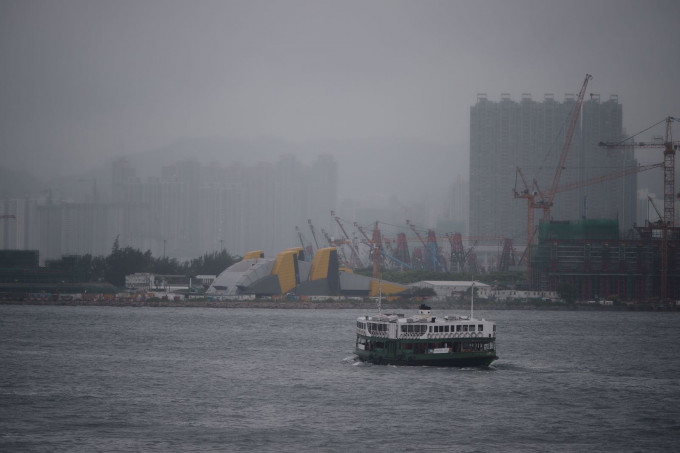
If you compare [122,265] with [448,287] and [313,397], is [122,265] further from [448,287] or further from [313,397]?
[313,397]

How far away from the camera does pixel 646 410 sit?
155 feet

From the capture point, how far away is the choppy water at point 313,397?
39.4 m

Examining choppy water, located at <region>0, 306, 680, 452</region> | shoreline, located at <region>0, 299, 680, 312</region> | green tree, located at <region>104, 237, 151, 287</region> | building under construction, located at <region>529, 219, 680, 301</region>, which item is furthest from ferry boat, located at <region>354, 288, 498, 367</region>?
green tree, located at <region>104, 237, 151, 287</region>

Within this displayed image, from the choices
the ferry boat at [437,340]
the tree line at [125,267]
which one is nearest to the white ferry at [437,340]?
the ferry boat at [437,340]

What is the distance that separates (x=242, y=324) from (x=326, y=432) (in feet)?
219

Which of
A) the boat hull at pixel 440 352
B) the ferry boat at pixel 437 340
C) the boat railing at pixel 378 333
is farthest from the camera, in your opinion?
the boat railing at pixel 378 333

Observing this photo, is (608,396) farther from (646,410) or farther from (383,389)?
(383,389)

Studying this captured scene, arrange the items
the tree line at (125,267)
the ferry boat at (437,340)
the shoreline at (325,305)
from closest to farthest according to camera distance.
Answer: the ferry boat at (437,340) → the shoreline at (325,305) → the tree line at (125,267)

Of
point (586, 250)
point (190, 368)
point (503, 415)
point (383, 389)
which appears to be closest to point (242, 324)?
point (190, 368)

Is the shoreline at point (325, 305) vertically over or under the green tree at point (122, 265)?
under

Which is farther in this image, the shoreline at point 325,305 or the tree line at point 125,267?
the tree line at point 125,267

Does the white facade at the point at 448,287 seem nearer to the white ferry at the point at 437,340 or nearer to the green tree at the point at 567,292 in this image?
the green tree at the point at 567,292

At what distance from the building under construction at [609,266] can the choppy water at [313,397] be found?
80222mm

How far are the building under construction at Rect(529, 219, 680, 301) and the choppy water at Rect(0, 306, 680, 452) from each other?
3158 inches
